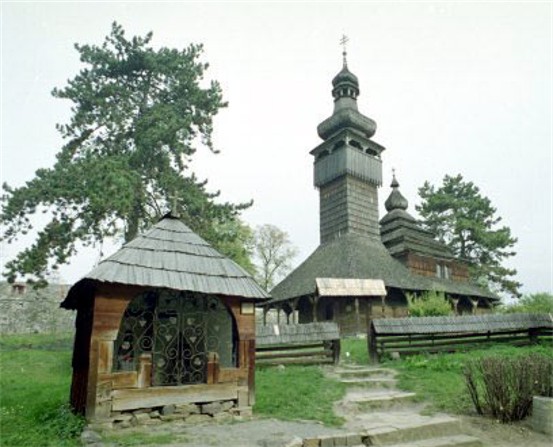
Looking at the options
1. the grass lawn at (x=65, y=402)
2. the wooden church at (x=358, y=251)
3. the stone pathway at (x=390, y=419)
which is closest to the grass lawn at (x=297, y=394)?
the grass lawn at (x=65, y=402)

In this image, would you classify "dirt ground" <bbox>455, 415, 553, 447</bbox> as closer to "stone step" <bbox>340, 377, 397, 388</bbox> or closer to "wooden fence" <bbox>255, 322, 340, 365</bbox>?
"stone step" <bbox>340, 377, 397, 388</bbox>

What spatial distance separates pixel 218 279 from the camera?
7.71 meters

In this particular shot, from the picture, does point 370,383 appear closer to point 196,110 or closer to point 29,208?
point 29,208

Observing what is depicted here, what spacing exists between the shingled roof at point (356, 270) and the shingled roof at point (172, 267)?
54.1 feet

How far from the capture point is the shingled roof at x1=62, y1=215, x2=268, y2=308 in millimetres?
6898

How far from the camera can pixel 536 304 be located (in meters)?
23.0

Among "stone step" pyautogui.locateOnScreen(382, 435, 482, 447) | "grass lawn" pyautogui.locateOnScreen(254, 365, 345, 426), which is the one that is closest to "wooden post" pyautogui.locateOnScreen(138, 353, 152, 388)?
"grass lawn" pyautogui.locateOnScreen(254, 365, 345, 426)

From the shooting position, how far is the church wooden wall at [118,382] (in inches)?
254

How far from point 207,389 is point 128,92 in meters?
19.0

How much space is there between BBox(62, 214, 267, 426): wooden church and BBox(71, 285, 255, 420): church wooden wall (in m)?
0.01

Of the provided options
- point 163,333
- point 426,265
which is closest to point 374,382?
point 163,333

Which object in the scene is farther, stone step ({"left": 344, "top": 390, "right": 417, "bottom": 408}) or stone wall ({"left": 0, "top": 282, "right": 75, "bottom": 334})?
stone wall ({"left": 0, "top": 282, "right": 75, "bottom": 334})

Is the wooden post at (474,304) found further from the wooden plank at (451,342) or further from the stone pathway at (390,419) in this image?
the stone pathway at (390,419)

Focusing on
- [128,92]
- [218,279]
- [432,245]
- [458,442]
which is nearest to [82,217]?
[128,92]
